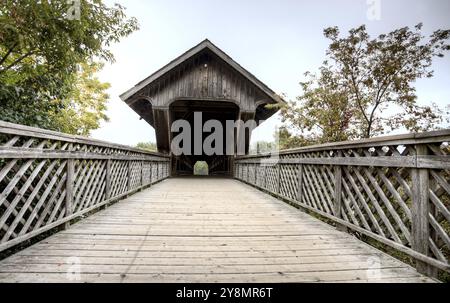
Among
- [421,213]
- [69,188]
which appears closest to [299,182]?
[421,213]

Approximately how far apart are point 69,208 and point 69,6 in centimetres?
369

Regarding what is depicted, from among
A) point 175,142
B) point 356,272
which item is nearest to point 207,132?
point 175,142

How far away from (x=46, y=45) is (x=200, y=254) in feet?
16.3

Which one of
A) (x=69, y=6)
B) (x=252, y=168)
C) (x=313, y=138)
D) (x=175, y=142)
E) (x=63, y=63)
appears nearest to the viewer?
(x=69, y=6)

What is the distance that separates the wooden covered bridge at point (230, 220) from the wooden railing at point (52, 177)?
0.06ft

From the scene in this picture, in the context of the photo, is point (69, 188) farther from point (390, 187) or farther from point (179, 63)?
point (179, 63)

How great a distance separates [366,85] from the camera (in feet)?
23.2

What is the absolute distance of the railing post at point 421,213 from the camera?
2105mm

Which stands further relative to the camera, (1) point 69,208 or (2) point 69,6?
(2) point 69,6

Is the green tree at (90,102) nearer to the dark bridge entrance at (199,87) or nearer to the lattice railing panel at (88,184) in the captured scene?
the dark bridge entrance at (199,87)
